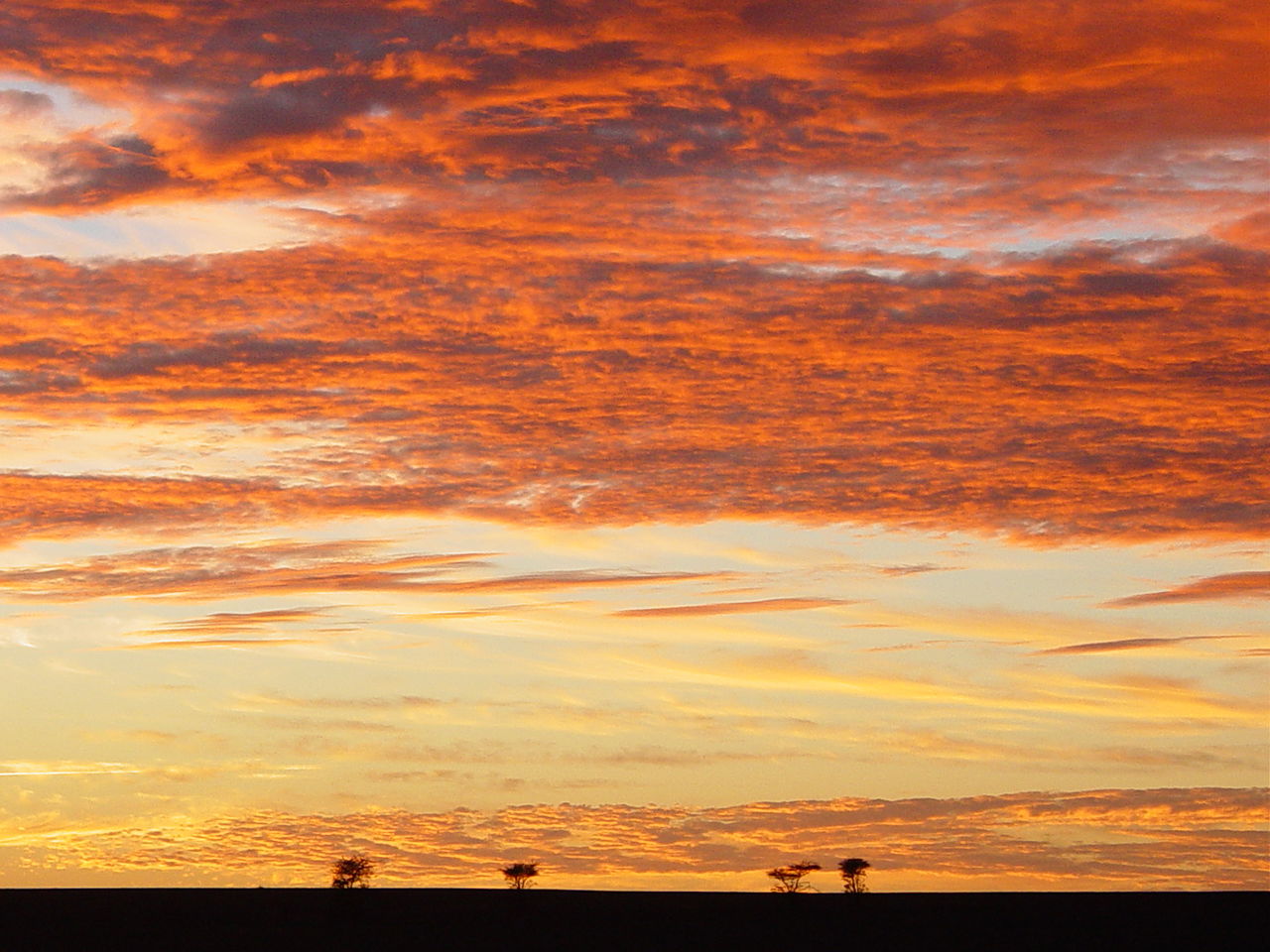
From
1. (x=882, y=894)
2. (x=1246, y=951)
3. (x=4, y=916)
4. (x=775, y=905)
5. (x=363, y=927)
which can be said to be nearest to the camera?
(x=1246, y=951)

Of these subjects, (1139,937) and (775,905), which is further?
(775,905)

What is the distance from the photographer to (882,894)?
333 feet

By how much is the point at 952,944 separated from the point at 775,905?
1850 centimetres

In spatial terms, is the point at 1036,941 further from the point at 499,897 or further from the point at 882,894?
the point at 499,897

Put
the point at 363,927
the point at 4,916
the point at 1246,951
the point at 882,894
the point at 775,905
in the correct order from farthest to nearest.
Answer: the point at 882,894
the point at 775,905
the point at 4,916
the point at 363,927
the point at 1246,951

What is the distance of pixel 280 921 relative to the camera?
83.8 meters

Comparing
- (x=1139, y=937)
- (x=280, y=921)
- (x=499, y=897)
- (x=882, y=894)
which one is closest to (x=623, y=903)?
(x=499, y=897)

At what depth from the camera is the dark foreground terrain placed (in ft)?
255

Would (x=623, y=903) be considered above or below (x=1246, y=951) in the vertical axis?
above

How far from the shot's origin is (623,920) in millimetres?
87125

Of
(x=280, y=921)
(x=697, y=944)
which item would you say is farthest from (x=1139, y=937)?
(x=280, y=921)

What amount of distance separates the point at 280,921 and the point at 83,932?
30.1ft

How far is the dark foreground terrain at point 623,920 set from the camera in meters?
77.6

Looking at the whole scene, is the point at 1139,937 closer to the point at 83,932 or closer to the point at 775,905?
the point at 775,905
